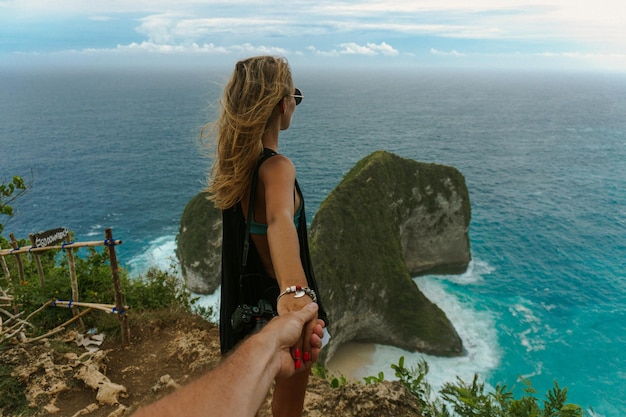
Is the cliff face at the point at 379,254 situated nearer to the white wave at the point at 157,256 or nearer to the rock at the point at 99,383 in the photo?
the white wave at the point at 157,256

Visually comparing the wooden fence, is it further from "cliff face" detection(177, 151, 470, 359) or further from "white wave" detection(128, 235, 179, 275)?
"white wave" detection(128, 235, 179, 275)

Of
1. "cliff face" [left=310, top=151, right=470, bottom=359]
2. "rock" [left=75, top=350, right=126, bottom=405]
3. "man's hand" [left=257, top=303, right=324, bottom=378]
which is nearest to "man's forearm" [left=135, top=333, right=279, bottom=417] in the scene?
"man's hand" [left=257, top=303, right=324, bottom=378]

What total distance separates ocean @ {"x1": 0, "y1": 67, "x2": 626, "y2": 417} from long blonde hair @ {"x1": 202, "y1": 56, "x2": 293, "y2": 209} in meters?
0.33

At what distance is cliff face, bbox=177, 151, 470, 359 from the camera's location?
1251 inches

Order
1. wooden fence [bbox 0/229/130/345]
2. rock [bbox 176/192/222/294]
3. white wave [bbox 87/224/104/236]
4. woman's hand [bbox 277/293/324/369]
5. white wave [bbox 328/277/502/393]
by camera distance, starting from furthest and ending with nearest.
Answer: white wave [bbox 87/224/104/236], rock [bbox 176/192/222/294], white wave [bbox 328/277/502/393], wooden fence [bbox 0/229/130/345], woman's hand [bbox 277/293/324/369]

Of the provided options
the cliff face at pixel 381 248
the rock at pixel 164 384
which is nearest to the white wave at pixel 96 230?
the cliff face at pixel 381 248

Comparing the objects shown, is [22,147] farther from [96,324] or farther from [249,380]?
[249,380]

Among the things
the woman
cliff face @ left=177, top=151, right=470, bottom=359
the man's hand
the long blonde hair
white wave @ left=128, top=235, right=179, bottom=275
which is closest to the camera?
the man's hand

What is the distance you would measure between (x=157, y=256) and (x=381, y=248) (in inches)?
954

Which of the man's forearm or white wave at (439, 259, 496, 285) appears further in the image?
white wave at (439, 259, 496, 285)

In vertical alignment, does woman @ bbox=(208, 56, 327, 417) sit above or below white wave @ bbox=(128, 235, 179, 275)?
above

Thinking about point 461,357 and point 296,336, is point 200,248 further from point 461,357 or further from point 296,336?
point 296,336

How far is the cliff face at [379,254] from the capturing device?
103 feet

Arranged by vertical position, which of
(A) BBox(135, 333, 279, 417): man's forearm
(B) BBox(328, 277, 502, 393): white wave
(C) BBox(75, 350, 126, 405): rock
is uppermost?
(A) BBox(135, 333, 279, 417): man's forearm
